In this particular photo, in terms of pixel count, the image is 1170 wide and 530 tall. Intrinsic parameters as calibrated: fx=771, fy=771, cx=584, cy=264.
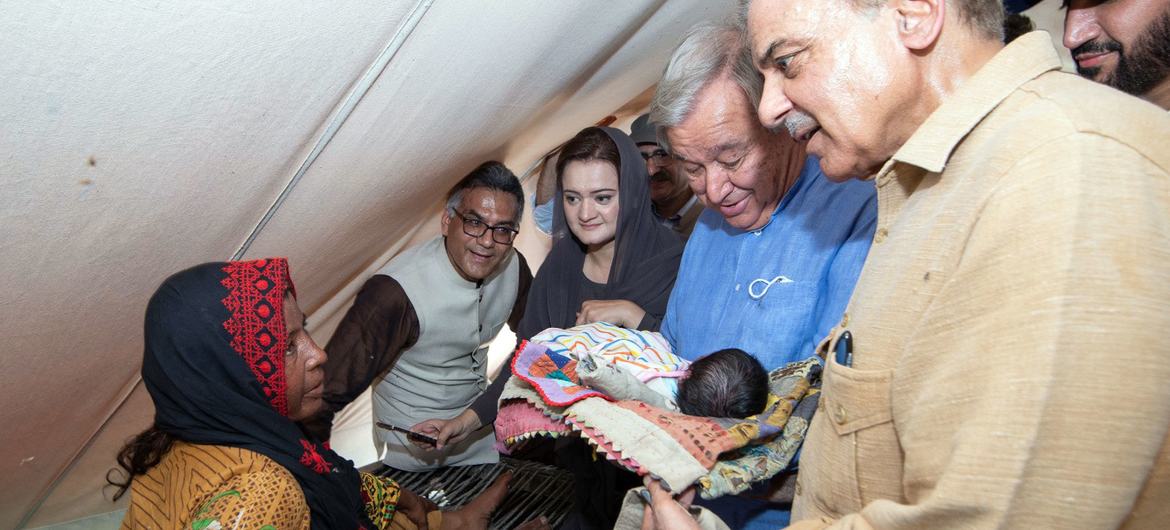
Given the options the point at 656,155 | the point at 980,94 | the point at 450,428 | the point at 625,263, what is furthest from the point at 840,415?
the point at 656,155

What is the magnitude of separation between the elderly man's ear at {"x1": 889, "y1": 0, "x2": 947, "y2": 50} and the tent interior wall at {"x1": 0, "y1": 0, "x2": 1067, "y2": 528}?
32.9 inches

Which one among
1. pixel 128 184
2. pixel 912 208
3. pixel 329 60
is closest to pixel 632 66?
pixel 329 60

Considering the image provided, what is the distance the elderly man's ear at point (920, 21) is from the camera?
868mm

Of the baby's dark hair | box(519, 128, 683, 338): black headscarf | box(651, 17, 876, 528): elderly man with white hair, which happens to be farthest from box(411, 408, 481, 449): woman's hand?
the baby's dark hair

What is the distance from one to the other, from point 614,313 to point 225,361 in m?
1.10

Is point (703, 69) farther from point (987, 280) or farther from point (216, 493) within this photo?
point (216, 493)

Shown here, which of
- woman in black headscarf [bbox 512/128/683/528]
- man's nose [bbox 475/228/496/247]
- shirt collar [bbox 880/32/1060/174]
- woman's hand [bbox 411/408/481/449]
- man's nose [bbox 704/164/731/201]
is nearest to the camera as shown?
shirt collar [bbox 880/32/1060/174]

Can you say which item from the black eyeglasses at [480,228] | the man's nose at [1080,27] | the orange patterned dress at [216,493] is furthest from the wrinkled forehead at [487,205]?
the man's nose at [1080,27]

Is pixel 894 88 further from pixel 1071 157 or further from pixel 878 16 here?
pixel 1071 157

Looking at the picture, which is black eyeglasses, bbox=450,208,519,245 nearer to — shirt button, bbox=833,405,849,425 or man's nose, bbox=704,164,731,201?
man's nose, bbox=704,164,731,201

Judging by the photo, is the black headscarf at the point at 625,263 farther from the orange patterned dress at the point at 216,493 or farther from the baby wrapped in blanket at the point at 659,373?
the orange patterned dress at the point at 216,493

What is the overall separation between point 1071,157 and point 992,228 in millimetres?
A: 88

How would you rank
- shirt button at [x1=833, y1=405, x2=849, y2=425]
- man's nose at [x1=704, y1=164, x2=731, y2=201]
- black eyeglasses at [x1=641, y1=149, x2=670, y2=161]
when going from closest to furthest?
1. shirt button at [x1=833, y1=405, x2=849, y2=425]
2. man's nose at [x1=704, y1=164, x2=731, y2=201]
3. black eyeglasses at [x1=641, y1=149, x2=670, y2=161]

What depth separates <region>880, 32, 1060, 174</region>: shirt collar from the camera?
807mm
